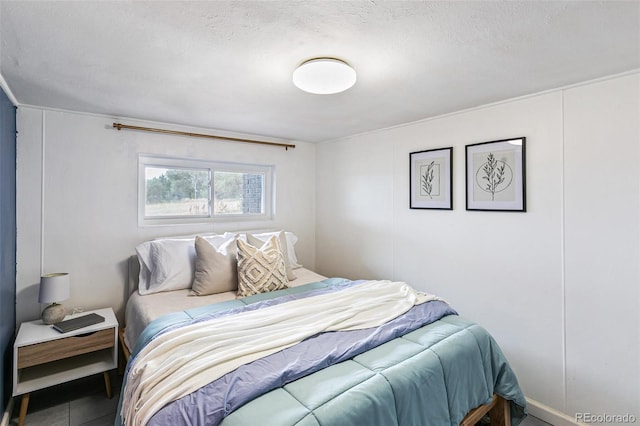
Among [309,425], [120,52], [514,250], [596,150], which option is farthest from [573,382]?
[120,52]

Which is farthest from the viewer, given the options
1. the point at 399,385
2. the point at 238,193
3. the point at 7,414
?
the point at 238,193

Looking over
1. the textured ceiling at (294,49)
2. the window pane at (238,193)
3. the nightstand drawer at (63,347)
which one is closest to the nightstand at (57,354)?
the nightstand drawer at (63,347)

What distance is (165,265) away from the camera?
2.64m

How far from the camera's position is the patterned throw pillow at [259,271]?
251cm

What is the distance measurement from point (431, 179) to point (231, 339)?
2.16 metres

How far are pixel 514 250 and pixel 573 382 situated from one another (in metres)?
0.92

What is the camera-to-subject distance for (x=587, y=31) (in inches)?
55.4

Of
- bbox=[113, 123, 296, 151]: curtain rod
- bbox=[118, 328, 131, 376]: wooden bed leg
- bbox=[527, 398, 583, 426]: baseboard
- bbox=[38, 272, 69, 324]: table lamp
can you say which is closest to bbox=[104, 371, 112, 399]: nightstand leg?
bbox=[118, 328, 131, 376]: wooden bed leg

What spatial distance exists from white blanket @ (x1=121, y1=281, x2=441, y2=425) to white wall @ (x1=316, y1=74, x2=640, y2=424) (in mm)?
659

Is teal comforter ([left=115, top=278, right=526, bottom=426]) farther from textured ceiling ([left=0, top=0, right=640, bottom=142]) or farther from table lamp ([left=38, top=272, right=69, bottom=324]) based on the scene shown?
textured ceiling ([left=0, top=0, right=640, bottom=142])

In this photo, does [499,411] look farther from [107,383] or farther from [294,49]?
[107,383]

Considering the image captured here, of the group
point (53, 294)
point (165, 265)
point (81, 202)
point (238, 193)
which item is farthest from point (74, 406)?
point (238, 193)

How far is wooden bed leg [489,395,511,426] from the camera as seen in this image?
1905 mm

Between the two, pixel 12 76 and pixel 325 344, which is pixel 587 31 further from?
pixel 12 76
